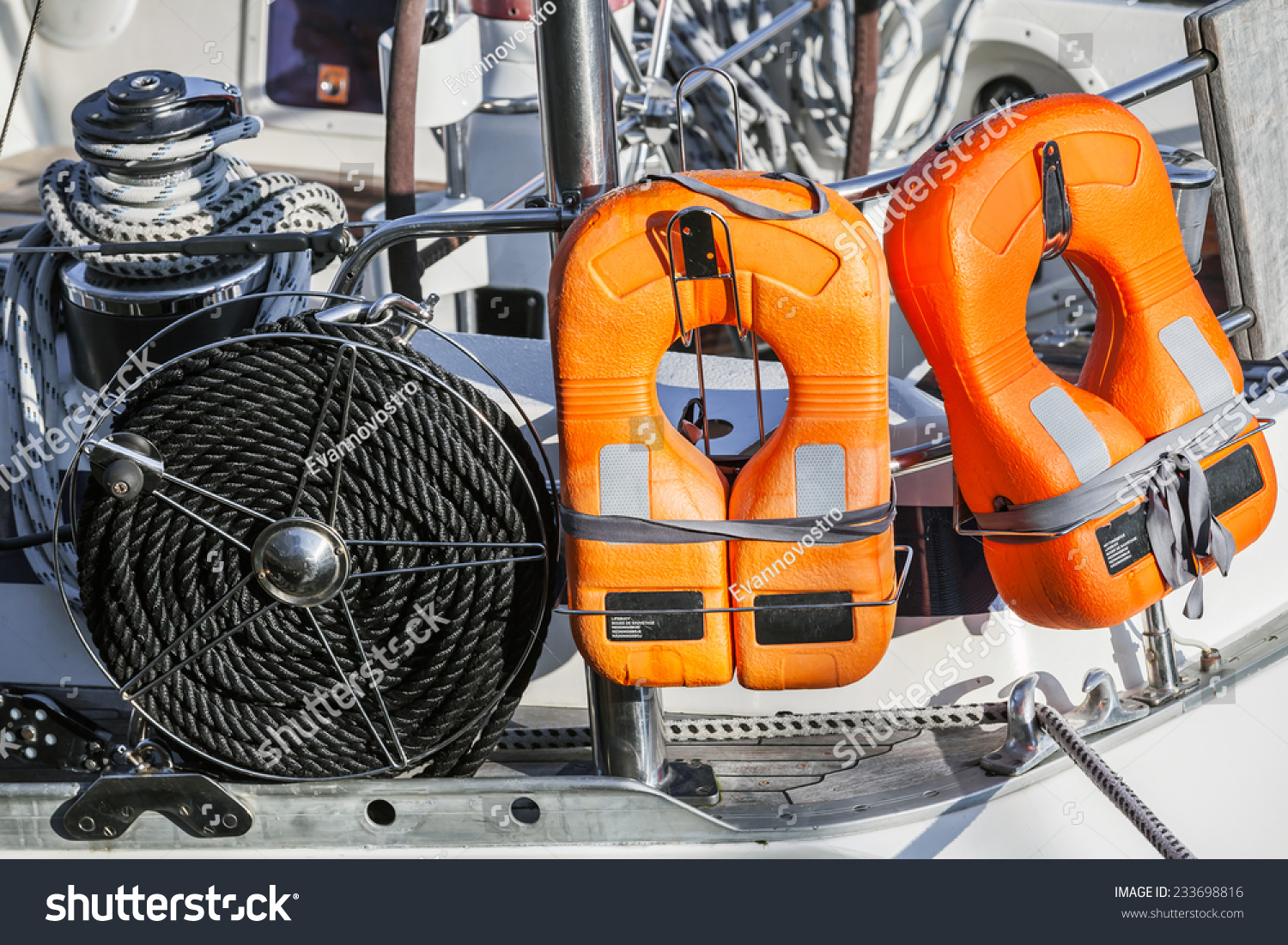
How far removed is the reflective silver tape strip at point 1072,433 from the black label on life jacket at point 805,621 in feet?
1.09

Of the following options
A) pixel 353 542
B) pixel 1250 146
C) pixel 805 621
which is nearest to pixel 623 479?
pixel 805 621

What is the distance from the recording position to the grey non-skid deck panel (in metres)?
2.03

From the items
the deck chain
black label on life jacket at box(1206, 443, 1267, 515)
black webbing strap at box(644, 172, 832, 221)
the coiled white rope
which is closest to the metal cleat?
the deck chain

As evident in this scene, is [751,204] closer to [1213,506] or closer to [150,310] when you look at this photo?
[1213,506]

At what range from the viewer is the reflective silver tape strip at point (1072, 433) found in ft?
5.05

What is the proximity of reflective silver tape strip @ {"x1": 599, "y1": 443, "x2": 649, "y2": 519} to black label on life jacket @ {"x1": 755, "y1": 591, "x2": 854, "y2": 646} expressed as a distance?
19cm

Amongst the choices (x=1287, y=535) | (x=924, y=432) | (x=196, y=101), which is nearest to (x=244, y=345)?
(x=196, y=101)

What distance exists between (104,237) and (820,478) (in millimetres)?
1265

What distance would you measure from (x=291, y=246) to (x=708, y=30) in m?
3.29

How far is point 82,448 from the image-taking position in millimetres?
1598

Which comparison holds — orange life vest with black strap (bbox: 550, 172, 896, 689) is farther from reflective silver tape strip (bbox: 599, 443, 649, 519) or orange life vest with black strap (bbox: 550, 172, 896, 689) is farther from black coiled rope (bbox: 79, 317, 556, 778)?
black coiled rope (bbox: 79, 317, 556, 778)

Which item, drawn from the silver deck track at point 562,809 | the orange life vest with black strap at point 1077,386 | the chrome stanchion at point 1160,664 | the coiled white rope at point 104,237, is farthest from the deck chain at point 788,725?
the coiled white rope at point 104,237

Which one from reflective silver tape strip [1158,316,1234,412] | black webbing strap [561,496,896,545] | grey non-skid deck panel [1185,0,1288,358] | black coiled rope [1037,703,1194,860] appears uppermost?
grey non-skid deck panel [1185,0,1288,358]

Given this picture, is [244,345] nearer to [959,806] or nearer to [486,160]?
[959,806]
